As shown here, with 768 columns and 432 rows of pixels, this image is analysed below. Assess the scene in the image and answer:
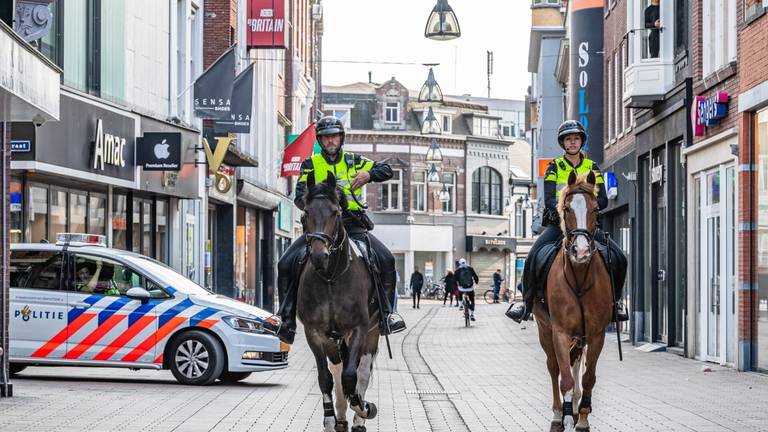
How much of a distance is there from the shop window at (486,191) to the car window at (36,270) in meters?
76.2

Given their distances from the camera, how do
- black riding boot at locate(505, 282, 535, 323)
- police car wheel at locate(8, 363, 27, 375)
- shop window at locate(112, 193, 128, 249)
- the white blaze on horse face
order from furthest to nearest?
shop window at locate(112, 193, 128, 249) < police car wheel at locate(8, 363, 27, 375) < black riding boot at locate(505, 282, 535, 323) < the white blaze on horse face

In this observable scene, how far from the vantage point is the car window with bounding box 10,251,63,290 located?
58.6ft

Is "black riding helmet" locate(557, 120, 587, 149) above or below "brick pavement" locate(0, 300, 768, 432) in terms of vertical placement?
above

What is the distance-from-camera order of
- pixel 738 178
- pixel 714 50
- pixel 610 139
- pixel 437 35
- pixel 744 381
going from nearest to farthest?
pixel 744 381, pixel 738 178, pixel 714 50, pixel 437 35, pixel 610 139

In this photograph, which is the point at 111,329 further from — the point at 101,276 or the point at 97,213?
the point at 97,213

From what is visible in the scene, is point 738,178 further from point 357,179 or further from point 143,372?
point 357,179

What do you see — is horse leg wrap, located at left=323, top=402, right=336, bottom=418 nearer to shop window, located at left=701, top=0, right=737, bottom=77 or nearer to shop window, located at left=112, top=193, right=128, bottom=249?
shop window, located at left=701, top=0, right=737, bottom=77

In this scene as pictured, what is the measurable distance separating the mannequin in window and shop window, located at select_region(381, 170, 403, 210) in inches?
2429

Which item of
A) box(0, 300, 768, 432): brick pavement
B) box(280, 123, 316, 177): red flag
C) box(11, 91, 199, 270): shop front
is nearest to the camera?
box(0, 300, 768, 432): brick pavement

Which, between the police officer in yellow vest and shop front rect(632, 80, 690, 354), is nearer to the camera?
the police officer in yellow vest

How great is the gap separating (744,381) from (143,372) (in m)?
8.21

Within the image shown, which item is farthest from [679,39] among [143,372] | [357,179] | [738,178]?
[357,179]

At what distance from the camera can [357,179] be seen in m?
11.7

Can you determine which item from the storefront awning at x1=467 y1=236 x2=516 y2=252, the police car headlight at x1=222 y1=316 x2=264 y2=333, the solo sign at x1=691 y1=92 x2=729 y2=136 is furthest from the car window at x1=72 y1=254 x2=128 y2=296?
the storefront awning at x1=467 y1=236 x2=516 y2=252
